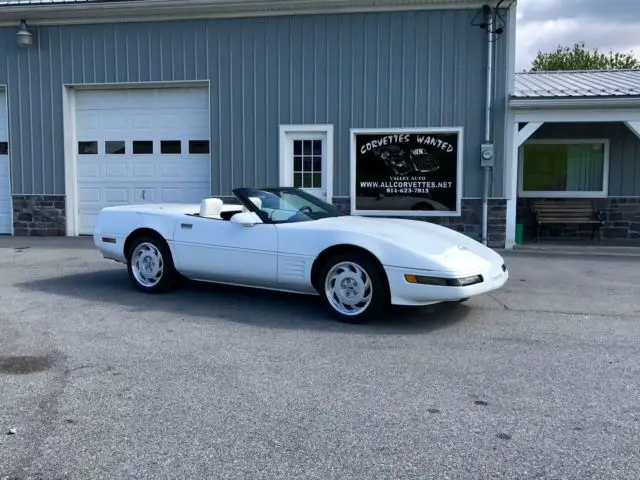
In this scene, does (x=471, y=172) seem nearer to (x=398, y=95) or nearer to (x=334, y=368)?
(x=398, y=95)

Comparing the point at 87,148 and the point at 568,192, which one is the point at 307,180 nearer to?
the point at 87,148

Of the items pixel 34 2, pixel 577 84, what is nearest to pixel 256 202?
pixel 34 2

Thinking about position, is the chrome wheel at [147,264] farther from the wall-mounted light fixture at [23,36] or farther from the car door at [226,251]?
the wall-mounted light fixture at [23,36]

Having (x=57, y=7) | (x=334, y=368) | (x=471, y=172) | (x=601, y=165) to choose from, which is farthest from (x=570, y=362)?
(x=57, y=7)

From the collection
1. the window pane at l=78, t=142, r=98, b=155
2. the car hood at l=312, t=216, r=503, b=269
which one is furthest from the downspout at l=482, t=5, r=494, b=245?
the window pane at l=78, t=142, r=98, b=155

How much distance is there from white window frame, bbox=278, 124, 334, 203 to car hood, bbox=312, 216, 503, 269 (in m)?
5.47

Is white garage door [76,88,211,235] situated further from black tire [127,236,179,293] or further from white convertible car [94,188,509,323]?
black tire [127,236,179,293]

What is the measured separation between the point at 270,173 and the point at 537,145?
5.98 metres

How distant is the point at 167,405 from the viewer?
4031 mm

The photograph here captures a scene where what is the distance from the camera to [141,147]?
43.7 feet

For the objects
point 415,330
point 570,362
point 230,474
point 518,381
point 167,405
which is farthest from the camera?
point 415,330

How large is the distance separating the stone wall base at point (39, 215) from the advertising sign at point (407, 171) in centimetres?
604

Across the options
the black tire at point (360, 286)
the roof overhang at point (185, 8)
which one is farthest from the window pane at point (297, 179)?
the black tire at point (360, 286)

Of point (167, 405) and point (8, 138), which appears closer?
point (167, 405)
